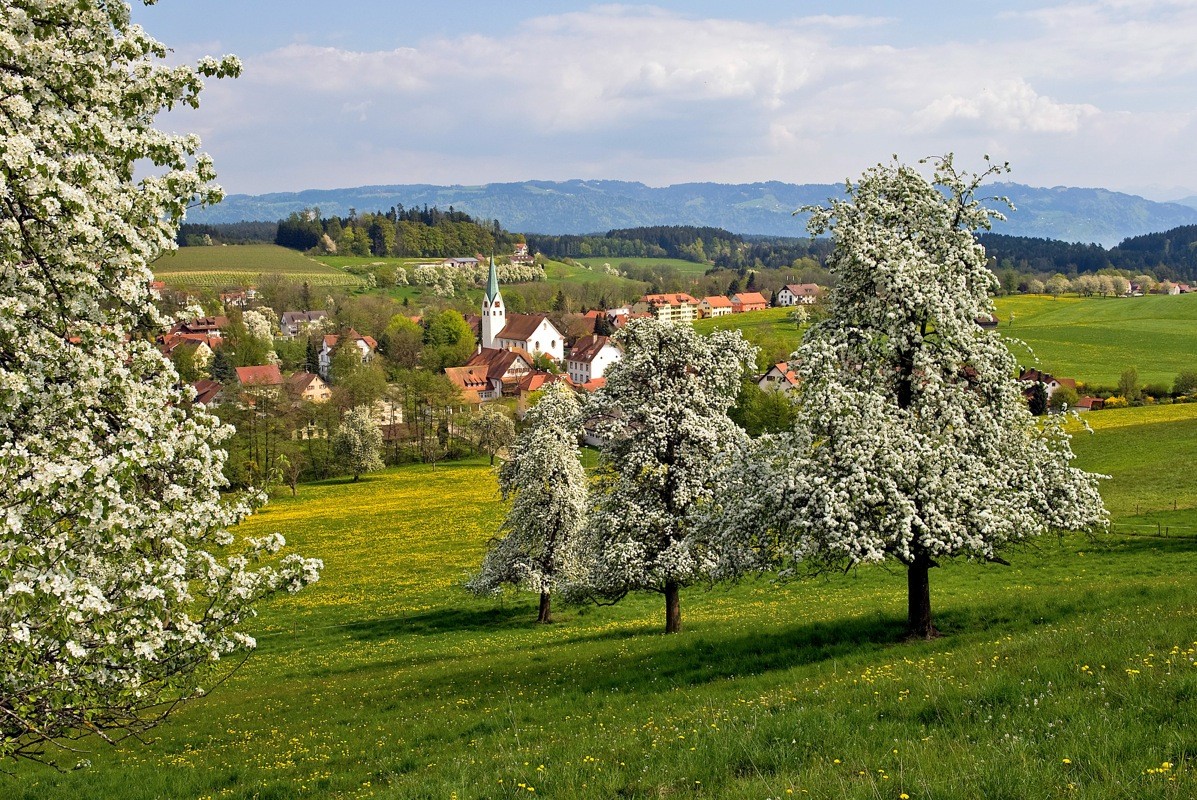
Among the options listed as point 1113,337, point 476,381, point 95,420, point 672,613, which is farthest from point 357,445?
point 1113,337

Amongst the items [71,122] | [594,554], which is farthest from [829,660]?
[71,122]

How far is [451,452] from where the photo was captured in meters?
125

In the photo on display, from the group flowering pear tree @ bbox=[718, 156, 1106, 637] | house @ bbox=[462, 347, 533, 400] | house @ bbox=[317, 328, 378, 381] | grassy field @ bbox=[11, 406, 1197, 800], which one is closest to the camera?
grassy field @ bbox=[11, 406, 1197, 800]

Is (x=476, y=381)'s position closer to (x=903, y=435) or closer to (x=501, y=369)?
(x=501, y=369)

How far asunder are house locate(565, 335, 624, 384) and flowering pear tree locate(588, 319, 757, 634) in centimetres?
15007

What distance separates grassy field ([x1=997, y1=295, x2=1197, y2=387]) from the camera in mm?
131750

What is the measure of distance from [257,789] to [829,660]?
13.1 metres

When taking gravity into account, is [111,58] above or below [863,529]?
above

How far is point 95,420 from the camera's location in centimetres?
1084

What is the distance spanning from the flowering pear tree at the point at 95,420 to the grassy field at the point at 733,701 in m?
4.26

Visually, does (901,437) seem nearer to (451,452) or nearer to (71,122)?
(71,122)

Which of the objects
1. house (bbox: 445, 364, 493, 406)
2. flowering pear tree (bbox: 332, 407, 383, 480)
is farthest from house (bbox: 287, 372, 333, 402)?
flowering pear tree (bbox: 332, 407, 383, 480)

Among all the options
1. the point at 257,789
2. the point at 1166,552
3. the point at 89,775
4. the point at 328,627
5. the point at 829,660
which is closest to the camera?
the point at 257,789

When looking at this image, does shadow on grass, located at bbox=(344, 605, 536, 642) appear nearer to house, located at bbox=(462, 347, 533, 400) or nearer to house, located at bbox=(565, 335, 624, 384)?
house, located at bbox=(462, 347, 533, 400)
